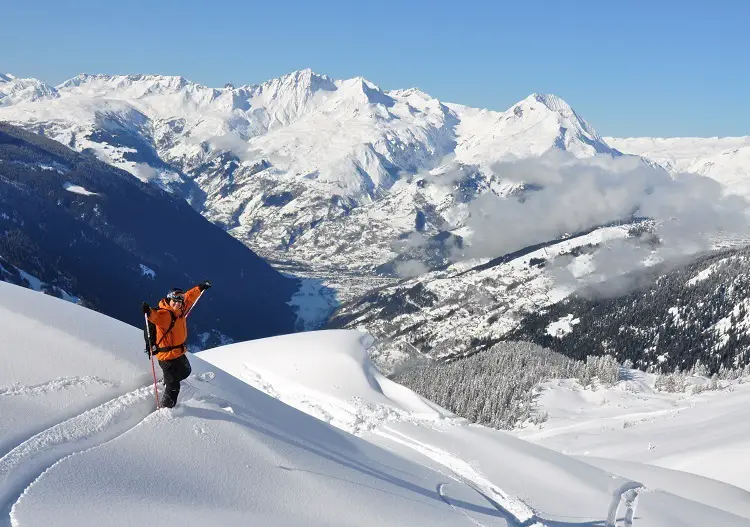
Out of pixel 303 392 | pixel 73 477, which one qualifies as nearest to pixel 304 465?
pixel 73 477

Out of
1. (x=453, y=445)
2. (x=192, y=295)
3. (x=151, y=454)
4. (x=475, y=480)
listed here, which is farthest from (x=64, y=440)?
(x=453, y=445)

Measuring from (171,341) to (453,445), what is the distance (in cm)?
1463

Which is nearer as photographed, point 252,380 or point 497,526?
point 497,526

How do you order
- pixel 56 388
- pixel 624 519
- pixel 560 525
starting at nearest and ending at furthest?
pixel 56 388
pixel 560 525
pixel 624 519

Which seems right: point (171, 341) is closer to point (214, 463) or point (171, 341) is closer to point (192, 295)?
point (192, 295)

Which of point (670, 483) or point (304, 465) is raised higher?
point (304, 465)

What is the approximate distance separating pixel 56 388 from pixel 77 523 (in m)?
5.52

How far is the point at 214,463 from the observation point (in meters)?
13.3

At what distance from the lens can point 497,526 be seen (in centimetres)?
1573

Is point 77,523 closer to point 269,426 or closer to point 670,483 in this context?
point 269,426

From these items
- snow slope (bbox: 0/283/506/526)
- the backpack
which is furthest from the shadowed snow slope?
the backpack

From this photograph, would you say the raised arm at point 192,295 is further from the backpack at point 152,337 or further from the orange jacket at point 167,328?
the backpack at point 152,337

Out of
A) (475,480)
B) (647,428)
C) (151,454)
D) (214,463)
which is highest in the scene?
(151,454)

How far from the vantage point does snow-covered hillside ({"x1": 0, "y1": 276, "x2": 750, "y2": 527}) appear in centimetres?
1127
